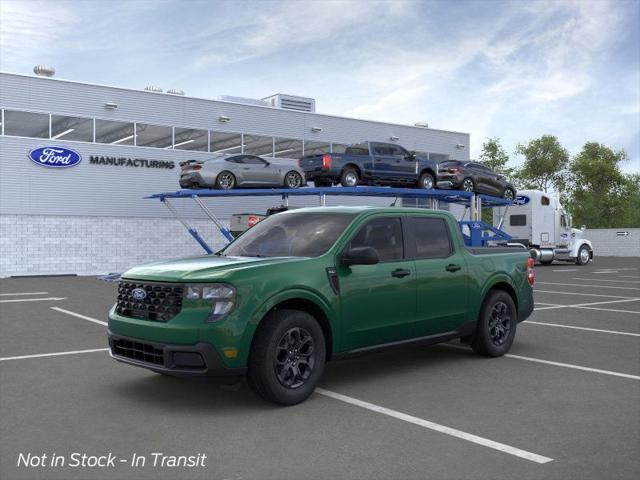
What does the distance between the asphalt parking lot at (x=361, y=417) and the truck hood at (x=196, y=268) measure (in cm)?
109

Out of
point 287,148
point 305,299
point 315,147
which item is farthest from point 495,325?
point 315,147

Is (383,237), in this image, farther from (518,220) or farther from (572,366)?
(518,220)

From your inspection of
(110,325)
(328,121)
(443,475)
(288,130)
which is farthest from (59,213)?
(443,475)

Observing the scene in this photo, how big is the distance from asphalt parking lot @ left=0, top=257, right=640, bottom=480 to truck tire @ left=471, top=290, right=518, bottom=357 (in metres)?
0.15

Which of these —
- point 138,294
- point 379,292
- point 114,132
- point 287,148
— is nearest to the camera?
point 138,294

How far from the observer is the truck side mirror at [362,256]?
6.16 metres

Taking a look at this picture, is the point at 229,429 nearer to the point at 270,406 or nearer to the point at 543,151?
→ the point at 270,406

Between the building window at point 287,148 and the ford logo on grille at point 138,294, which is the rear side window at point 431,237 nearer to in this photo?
the ford logo on grille at point 138,294

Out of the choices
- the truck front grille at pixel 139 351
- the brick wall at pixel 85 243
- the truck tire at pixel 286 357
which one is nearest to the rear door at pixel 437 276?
the truck tire at pixel 286 357

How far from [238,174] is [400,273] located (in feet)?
59.7

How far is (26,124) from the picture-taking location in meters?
26.5

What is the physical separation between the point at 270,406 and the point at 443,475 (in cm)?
201

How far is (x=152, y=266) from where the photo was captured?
245 inches

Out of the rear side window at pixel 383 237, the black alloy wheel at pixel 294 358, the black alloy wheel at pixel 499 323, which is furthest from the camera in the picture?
the black alloy wheel at pixel 499 323
